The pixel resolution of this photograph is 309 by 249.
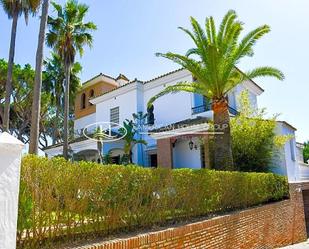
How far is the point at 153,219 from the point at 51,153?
78.3ft

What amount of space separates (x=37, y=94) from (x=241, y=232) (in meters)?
10.3

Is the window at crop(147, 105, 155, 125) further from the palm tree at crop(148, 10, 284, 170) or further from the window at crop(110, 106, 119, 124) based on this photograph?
the palm tree at crop(148, 10, 284, 170)

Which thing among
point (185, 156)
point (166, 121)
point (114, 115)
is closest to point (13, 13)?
point (114, 115)

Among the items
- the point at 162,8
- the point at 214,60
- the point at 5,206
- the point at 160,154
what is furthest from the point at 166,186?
the point at 160,154

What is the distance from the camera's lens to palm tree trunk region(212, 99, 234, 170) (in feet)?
50.0

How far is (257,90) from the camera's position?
1069 inches

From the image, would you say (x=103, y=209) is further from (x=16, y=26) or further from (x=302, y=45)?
(x=16, y=26)

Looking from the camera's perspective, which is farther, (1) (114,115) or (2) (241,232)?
(1) (114,115)

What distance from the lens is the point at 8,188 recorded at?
3.94 meters

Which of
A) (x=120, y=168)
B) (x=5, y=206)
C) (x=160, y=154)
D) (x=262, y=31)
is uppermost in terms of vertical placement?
(x=262, y=31)

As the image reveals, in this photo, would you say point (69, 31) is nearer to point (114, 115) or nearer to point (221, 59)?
point (114, 115)

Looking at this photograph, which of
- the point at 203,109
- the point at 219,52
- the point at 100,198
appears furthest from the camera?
the point at 203,109

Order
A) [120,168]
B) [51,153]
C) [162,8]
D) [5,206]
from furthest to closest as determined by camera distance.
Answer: [51,153] < [162,8] < [120,168] < [5,206]

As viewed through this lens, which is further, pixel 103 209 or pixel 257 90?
pixel 257 90
